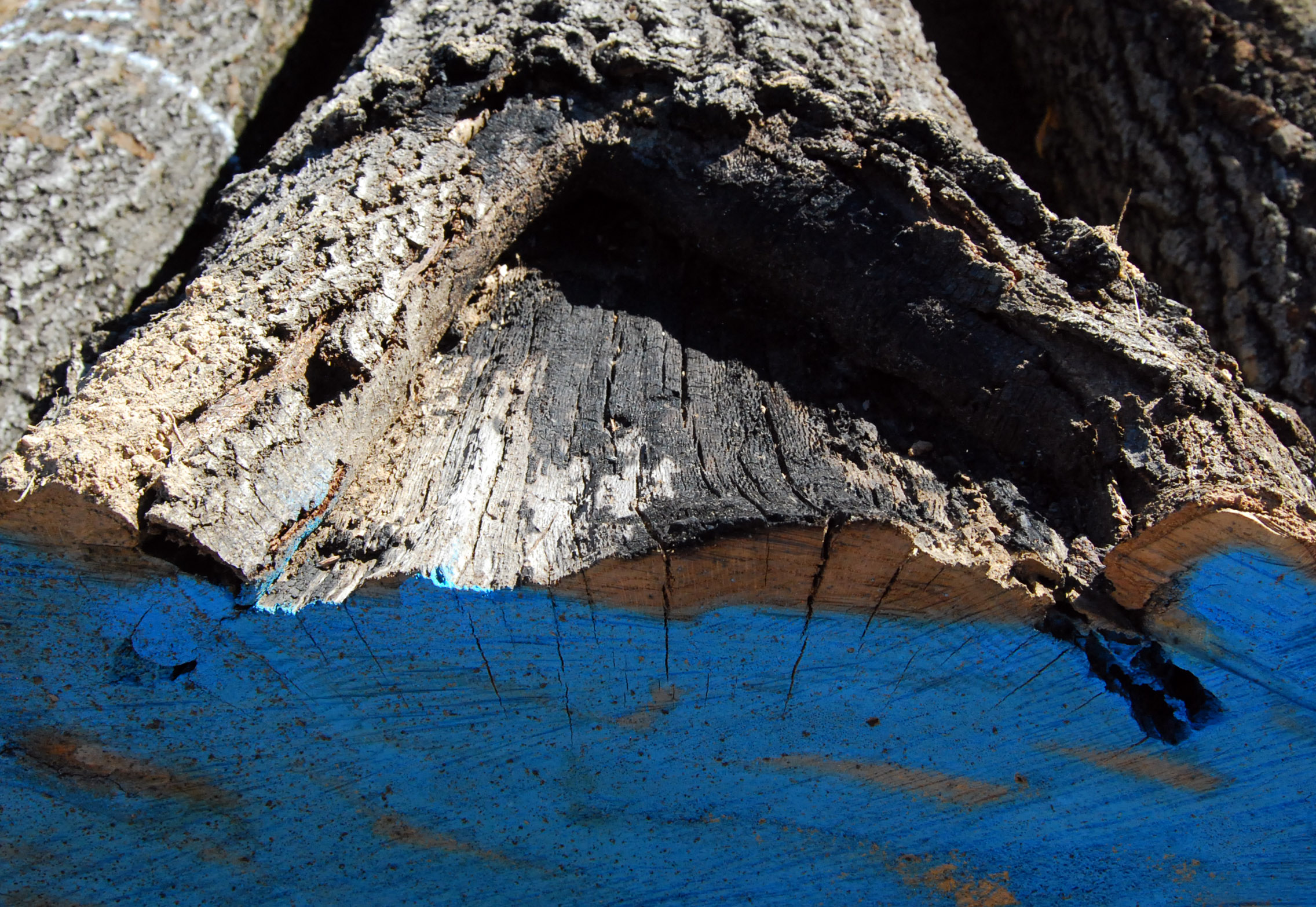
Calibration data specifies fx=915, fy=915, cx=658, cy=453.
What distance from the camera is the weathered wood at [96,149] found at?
1910 mm

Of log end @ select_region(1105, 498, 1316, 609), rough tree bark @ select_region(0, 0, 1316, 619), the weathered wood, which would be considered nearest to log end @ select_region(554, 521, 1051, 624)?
rough tree bark @ select_region(0, 0, 1316, 619)

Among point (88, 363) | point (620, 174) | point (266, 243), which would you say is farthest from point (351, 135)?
point (88, 363)

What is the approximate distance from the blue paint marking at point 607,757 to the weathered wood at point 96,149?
65cm

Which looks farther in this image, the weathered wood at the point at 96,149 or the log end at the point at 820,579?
the weathered wood at the point at 96,149

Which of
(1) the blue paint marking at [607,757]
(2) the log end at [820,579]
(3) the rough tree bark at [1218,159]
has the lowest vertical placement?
(1) the blue paint marking at [607,757]

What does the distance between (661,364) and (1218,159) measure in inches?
60.5

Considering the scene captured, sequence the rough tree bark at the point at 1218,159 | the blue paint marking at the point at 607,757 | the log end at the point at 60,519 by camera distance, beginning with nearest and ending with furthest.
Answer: the log end at the point at 60,519 < the blue paint marking at the point at 607,757 < the rough tree bark at the point at 1218,159

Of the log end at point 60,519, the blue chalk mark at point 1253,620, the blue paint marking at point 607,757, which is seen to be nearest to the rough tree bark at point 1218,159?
the blue chalk mark at point 1253,620

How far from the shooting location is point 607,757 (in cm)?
145

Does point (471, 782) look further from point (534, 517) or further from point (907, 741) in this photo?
point (907, 741)

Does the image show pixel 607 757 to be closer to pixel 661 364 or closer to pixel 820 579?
pixel 820 579

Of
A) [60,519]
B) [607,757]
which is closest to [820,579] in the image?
[607,757]

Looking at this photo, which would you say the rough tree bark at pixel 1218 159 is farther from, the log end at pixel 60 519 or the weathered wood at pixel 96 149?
the weathered wood at pixel 96 149

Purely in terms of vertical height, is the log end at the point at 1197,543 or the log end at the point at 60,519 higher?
the log end at the point at 1197,543
